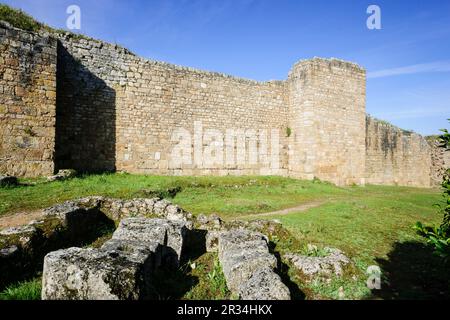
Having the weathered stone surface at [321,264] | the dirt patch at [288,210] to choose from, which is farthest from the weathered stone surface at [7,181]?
the weathered stone surface at [321,264]

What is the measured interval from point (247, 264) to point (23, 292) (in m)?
2.58

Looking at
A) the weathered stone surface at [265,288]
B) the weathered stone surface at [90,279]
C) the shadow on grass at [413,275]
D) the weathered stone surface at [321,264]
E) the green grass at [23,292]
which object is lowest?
the shadow on grass at [413,275]

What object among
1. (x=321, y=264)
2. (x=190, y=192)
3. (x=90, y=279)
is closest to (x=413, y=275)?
(x=321, y=264)

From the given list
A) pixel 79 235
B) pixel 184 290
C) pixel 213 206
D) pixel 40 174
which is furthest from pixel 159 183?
pixel 184 290

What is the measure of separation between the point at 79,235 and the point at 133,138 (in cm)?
846

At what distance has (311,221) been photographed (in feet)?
24.0

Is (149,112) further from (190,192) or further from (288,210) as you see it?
(288,210)

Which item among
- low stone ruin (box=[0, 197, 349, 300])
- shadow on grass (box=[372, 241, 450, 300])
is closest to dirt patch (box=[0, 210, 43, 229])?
low stone ruin (box=[0, 197, 349, 300])

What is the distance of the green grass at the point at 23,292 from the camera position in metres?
3.38

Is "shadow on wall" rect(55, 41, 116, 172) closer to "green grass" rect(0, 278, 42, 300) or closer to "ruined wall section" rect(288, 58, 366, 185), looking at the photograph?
"green grass" rect(0, 278, 42, 300)

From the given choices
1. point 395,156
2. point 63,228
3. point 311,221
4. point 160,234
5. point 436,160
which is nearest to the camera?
point 160,234

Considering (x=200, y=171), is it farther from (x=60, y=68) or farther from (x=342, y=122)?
(x=342, y=122)

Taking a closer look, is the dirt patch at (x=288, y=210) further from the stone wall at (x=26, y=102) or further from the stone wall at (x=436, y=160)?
the stone wall at (x=436, y=160)

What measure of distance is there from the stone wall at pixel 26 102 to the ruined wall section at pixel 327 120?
12.1 meters
